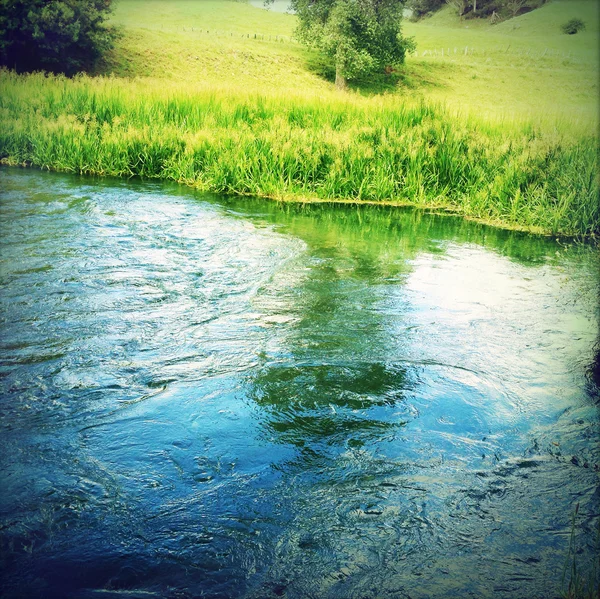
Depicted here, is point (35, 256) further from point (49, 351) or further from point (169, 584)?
point (169, 584)

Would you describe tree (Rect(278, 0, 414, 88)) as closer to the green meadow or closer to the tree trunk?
the tree trunk

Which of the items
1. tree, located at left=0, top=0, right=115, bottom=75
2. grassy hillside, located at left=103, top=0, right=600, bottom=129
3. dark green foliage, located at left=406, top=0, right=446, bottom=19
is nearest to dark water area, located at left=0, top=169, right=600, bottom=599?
tree, located at left=0, top=0, right=115, bottom=75

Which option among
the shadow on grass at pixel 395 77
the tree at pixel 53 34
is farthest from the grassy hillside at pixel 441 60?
the tree at pixel 53 34

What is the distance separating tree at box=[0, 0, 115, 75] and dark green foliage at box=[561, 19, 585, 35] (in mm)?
21553

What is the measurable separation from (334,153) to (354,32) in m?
18.0

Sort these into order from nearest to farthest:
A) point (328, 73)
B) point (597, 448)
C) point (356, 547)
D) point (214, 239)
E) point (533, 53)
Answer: point (356, 547), point (597, 448), point (214, 239), point (328, 73), point (533, 53)

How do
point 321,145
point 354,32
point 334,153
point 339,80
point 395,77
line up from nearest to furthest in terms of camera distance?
point 334,153 < point 321,145 < point 354,32 < point 339,80 < point 395,77

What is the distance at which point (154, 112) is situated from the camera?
42.3 ft

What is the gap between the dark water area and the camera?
99.7 inches

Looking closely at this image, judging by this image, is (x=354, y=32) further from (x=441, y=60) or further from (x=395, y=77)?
(x=441, y=60)

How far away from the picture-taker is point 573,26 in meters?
30.2

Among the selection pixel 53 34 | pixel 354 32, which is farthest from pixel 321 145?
pixel 53 34

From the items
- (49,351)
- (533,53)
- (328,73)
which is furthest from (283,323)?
(533,53)

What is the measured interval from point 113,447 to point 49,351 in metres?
1.35
